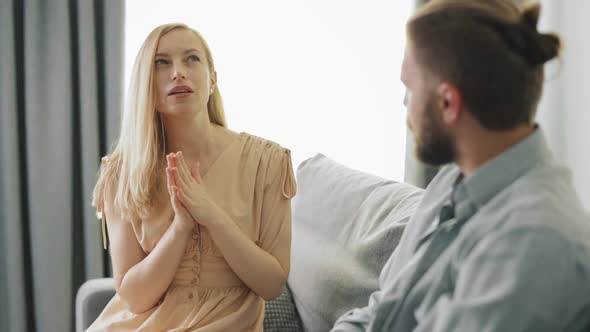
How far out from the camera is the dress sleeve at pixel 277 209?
176 cm

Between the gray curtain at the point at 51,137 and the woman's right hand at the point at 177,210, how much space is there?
1240 millimetres

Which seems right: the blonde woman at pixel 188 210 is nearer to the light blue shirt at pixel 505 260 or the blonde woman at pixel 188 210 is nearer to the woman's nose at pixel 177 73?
the woman's nose at pixel 177 73

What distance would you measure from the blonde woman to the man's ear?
29.7 inches

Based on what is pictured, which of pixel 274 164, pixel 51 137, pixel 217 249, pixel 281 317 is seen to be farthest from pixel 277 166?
pixel 51 137

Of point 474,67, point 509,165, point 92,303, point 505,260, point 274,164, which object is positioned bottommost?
point 92,303

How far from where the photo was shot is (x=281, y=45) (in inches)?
119

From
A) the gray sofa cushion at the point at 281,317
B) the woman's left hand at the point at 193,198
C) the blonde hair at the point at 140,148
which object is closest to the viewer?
the woman's left hand at the point at 193,198

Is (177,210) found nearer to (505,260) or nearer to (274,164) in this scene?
(274,164)

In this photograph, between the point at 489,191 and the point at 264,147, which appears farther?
the point at 264,147

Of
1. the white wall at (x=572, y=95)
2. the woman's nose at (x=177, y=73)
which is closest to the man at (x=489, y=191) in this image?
the woman's nose at (x=177, y=73)

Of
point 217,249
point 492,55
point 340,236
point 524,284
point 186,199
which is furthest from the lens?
point 340,236

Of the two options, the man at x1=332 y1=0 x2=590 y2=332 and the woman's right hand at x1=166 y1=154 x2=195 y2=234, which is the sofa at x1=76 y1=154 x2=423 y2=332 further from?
the man at x1=332 y1=0 x2=590 y2=332

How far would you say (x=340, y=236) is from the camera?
196cm

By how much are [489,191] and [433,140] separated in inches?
4.6
